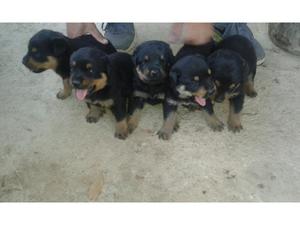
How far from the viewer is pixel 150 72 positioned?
113 inches

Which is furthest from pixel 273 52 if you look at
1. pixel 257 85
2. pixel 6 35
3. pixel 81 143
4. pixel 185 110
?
pixel 6 35

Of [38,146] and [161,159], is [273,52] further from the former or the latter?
[38,146]

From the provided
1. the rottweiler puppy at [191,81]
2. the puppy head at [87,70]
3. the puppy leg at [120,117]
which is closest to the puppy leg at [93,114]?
the puppy leg at [120,117]

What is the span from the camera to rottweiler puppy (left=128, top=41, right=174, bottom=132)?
2.91 meters

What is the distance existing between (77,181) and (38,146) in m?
0.46

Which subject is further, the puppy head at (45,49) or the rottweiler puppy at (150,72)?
the puppy head at (45,49)

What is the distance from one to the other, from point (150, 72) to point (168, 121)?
43cm

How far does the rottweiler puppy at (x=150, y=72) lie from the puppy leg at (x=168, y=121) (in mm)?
98

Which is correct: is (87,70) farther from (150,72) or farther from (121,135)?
(121,135)

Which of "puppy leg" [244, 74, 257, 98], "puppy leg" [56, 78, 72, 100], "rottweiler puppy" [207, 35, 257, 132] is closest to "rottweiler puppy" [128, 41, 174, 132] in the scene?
"rottweiler puppy" [207, 35, 257, 132]

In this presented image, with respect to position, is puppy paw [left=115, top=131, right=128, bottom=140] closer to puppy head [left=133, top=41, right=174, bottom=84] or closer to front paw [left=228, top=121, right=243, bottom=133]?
puppy head [left=133, top=41, right=174, bottom=84]

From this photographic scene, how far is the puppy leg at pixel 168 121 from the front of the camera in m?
3.10

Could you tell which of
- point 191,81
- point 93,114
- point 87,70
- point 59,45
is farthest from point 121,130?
point 59,45

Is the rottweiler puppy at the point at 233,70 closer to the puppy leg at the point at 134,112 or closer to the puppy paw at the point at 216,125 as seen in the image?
the puppy paw at the point at 216,125
